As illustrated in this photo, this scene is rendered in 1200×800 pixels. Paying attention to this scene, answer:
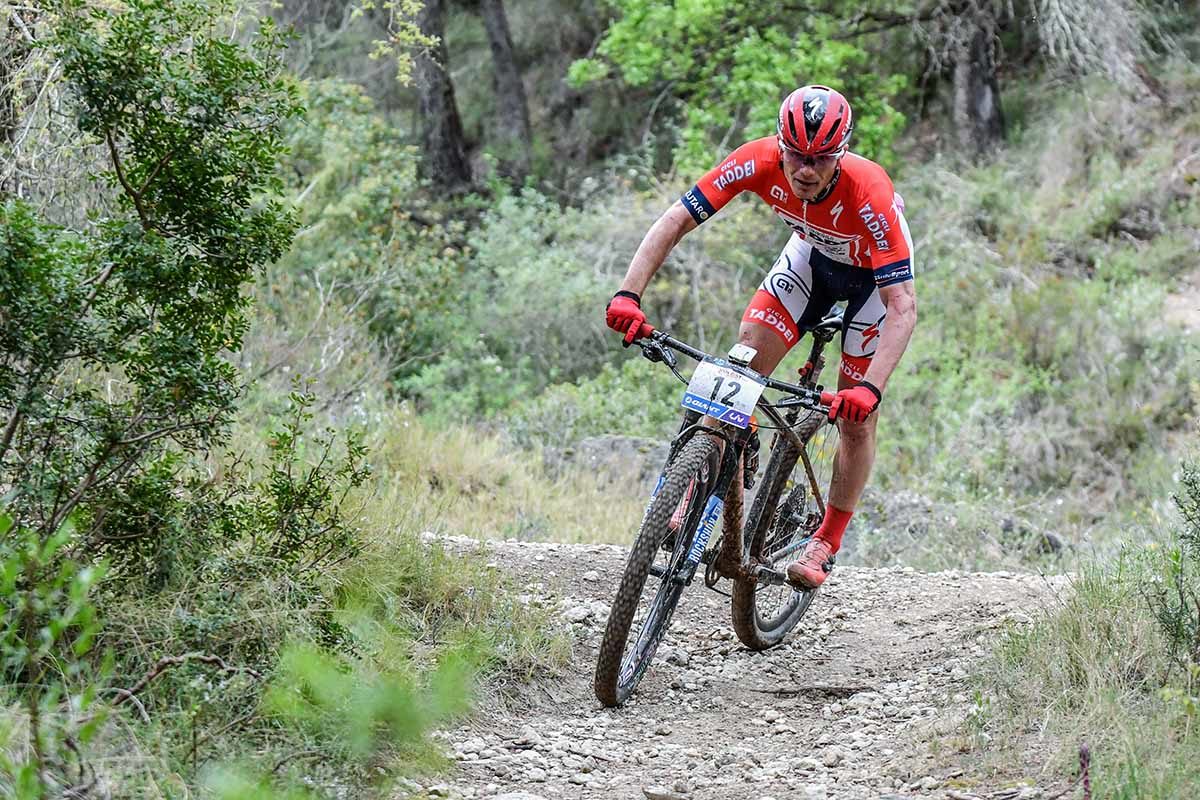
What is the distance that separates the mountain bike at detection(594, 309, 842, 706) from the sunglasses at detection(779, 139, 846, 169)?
0.81 meters

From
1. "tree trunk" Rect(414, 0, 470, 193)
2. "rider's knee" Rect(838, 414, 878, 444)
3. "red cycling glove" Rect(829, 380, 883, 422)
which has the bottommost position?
"rider's knee" Rect(838, 414, 878, 444)

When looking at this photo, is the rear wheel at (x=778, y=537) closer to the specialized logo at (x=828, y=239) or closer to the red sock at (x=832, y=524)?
the red sock at (x=832, y=524)

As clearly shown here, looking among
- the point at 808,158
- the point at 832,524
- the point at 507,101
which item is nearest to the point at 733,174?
the point at 808,158

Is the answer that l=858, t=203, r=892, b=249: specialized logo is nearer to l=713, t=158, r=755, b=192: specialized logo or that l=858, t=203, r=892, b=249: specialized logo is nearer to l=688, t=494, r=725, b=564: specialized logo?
l=713, t=158, r=755, b=192: specialized logo

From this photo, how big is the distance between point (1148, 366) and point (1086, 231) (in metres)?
2.90

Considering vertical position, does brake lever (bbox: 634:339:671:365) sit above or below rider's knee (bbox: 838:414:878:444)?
above

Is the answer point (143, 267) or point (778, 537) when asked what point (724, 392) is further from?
point (143, 267)

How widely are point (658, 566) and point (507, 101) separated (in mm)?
14566

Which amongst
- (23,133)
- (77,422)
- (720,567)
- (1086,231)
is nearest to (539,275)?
(1086,231)

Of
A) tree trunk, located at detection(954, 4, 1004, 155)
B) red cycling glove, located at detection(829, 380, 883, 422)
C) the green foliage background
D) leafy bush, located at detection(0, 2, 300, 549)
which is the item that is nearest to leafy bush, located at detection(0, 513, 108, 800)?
the green foliage background

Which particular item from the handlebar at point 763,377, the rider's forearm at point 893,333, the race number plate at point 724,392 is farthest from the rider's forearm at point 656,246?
the rider's forearm at point 893,333

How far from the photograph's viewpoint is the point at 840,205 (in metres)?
5.05

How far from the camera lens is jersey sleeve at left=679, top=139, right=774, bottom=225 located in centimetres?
512

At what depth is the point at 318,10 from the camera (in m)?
16.6
